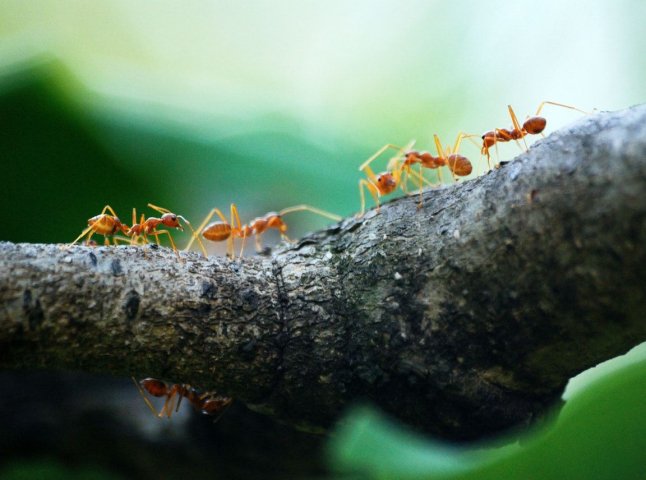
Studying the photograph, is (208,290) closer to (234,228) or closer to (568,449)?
(568,449)

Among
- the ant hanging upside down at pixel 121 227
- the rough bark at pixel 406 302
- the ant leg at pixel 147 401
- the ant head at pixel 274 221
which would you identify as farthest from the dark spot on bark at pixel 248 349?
the ant head at pixel 274 221

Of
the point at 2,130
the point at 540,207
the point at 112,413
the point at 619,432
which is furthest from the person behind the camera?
the point at 2,130

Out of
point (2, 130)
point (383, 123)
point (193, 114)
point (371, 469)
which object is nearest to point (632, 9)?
point (383, 123)

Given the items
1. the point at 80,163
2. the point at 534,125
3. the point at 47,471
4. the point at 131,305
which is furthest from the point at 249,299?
the point at 80,163

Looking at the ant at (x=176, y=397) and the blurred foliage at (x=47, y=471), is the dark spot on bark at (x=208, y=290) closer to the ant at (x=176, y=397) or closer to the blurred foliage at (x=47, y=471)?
the ant at (x=176, y=397)

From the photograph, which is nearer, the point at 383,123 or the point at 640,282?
the point at 640,282

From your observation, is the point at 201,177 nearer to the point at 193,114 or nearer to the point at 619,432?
the point at 193,114
